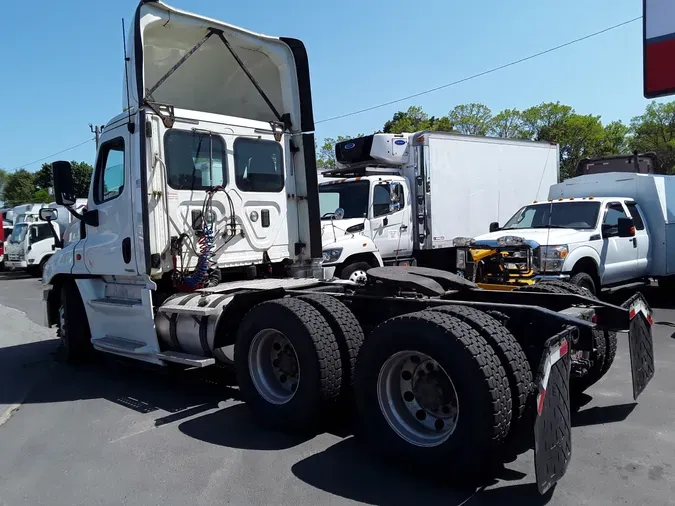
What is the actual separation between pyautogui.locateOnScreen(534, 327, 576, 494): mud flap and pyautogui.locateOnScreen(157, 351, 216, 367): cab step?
10.5ft

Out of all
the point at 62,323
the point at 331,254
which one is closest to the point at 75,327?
the point at 62,323

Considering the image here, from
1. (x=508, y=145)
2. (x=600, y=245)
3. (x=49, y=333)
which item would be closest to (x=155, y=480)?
(x=49, y=333)

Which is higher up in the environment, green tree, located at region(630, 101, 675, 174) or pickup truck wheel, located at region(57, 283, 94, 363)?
green tree, located at region(630, 101, 675, 174)

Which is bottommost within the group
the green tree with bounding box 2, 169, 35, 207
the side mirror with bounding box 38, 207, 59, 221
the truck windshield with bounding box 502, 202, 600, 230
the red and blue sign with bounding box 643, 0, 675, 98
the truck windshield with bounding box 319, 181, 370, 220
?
the truck windshield with bounding box 502, 202, 600, 230

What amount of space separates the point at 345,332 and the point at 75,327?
450cm

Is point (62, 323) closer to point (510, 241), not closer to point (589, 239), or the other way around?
point (510, 241)

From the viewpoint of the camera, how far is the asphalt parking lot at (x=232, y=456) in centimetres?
368

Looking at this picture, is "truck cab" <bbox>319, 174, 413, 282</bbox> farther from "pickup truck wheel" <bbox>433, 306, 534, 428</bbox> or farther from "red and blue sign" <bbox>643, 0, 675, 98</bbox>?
"pickup truck wheel" <bbox>433, 306, 534, 428</bbox>

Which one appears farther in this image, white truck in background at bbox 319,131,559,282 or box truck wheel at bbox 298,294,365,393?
white truck in background at bbox 319,131,559,282

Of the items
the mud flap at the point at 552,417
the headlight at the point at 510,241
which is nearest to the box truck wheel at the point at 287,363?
the mud flap at the point at 552,417

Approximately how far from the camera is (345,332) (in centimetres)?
465

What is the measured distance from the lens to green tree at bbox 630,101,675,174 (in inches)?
1694

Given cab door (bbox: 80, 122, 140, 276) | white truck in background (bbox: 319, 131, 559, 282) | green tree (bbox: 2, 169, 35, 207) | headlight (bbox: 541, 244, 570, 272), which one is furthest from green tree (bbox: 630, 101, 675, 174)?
green tree (bbox: 2, 169, 35, 207)

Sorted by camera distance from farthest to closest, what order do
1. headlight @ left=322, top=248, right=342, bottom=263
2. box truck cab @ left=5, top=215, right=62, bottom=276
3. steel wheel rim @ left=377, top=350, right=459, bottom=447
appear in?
box truck cab @ left=5, top=215, right=62, bottom=276 → headlight @ left=322, top=248, right=342, bottom=263 → steel wheel rim @ left=377, top=350, right=459, bottom=447
